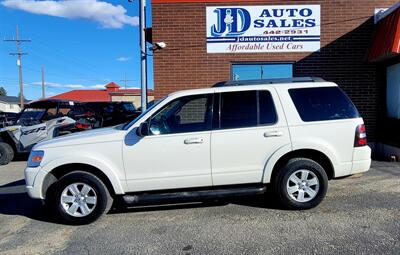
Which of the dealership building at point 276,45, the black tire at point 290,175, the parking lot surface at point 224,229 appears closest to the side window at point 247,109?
the black tire at point 290,175

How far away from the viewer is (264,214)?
564 cm

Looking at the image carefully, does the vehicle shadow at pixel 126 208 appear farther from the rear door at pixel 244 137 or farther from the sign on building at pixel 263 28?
the sign on building at pixel 263 28

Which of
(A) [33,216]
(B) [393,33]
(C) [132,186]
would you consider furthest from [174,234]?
(B) [393,33]

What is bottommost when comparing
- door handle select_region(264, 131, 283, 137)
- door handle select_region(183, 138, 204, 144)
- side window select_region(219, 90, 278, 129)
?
door handle select_region(183, 138, 204, 144)

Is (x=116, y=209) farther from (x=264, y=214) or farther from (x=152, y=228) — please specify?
(x=264, y=214)

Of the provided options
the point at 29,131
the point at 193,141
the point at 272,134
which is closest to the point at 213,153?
the point at 193,141

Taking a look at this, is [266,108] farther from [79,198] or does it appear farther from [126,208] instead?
[79,198]

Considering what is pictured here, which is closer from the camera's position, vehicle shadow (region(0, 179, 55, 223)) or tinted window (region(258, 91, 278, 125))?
tinted window (region(258, 91, 278, 125))

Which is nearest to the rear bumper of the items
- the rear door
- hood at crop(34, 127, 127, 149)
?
the rear door

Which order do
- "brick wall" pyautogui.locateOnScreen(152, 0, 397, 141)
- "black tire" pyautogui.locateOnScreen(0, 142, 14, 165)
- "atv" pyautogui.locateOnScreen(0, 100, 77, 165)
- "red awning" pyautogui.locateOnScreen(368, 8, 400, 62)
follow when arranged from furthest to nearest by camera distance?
"atv" pyautogui.locateOnScreen(0, 100, 77, 165) < "black tire" pyautogui.locateOnScreen(0, 142, 14, 165) < "brick wall" pyautogui.locateOnScreen(152, 0, 397, 141) < "red awning" pyautogui.locateOnScreen(368, 8, 400, 62)

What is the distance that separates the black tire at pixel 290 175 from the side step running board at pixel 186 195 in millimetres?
276

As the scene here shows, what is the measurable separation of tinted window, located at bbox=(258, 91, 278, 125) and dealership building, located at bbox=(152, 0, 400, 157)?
562 centimetres

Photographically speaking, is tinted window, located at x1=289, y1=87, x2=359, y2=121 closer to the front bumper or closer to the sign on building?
the front bumper

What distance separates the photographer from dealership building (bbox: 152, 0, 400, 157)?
11.0m
